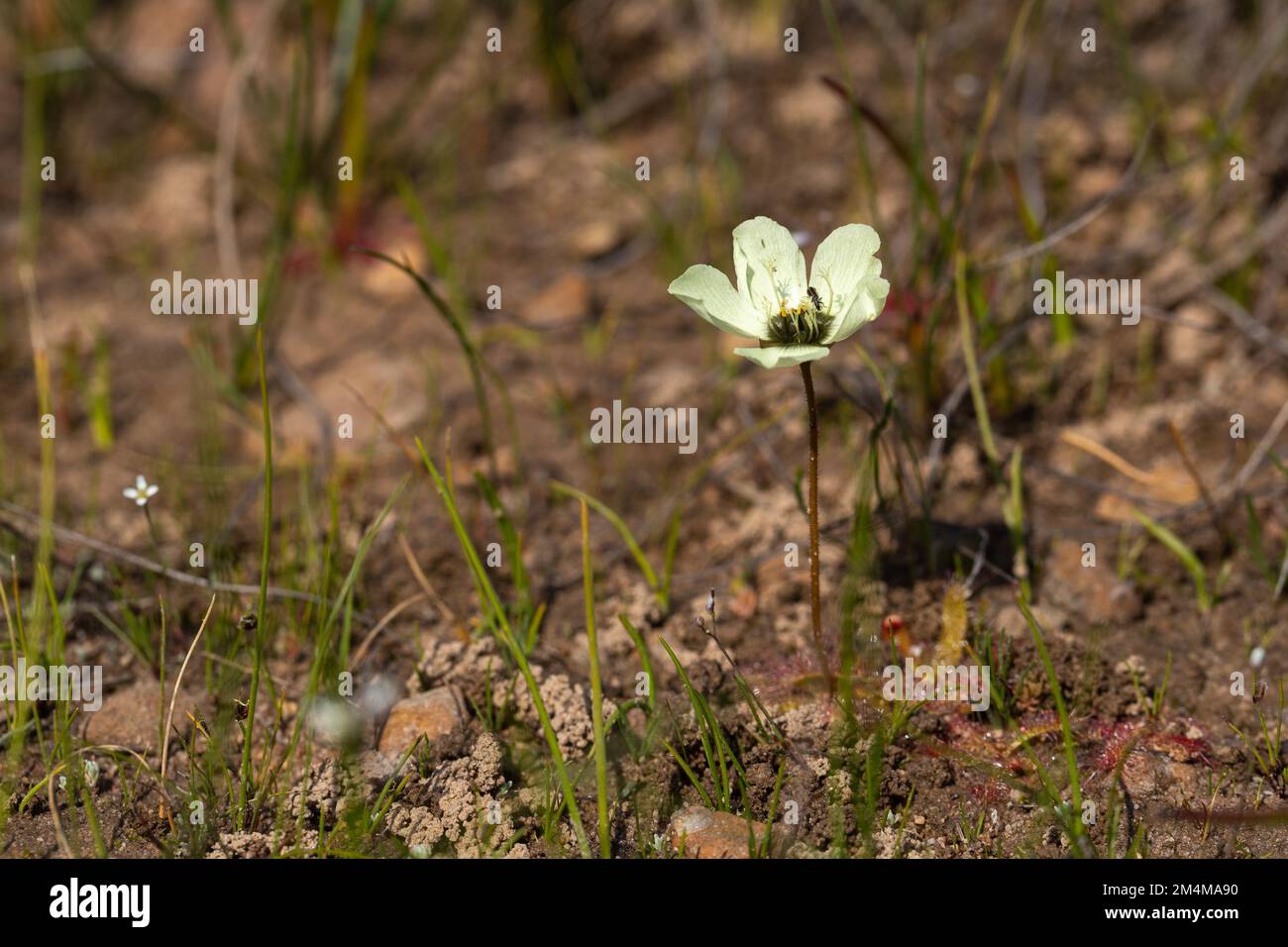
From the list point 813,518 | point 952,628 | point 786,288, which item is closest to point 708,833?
point 813,518

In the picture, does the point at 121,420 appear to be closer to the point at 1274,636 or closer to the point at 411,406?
the point at 411,406

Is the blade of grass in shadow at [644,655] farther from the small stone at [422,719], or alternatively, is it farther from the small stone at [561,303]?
the small stone at [561,303]

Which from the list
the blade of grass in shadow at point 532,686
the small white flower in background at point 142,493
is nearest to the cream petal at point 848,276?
the blade of grass in shadow at point 532,686
